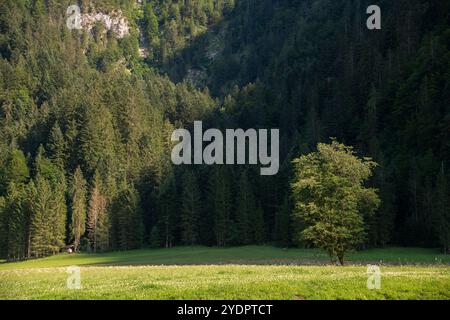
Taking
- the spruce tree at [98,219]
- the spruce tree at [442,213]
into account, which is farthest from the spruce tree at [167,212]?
the spruce tree at [442,213]

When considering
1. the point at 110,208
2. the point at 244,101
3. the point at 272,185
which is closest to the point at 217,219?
the point at 272,185

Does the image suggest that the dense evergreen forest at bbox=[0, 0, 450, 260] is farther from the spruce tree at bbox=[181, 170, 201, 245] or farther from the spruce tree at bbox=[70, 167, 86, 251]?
the spruce tree at bbox=[70, 167, 86, 251]

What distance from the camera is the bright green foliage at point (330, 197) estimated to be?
45.2 metres

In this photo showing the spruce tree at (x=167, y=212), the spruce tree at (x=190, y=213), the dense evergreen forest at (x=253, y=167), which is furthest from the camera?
the spruce tree at (x=167, y=212)

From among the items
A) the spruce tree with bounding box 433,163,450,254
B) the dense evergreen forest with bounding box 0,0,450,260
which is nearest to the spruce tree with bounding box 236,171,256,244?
the dense evergreen forest with bounding box 0,0,450,260

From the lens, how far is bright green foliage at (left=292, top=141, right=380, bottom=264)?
45156 millimetres

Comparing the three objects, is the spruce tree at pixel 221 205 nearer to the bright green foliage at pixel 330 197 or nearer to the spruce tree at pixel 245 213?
the spruce tree at pixel 245 213

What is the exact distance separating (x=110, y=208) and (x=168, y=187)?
15028 millimetres

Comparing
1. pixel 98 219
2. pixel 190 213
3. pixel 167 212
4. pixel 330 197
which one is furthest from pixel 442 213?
pixel 98 219

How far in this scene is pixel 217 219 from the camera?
110938 mm

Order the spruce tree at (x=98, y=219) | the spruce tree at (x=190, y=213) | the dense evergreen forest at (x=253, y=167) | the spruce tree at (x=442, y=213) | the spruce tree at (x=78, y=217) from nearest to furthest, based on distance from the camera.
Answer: the spruce tree at (x=442, y=213) < the dense evergreen forest at (x=253, y=167) < the spruce tree at (x=190, y=213) < the spruce tree at (x=98, y=219) < the spruce tree at (x=78, y=217)

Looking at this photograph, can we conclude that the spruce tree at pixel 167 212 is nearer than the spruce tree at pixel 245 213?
No
